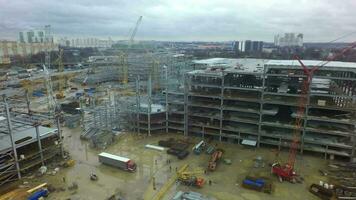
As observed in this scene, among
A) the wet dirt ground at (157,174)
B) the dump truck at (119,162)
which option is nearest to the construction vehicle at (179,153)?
the wet dirt ground at (157,174)

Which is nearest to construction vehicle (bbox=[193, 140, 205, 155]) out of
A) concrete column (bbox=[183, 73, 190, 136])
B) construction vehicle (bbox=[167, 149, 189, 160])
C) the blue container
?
construction vehicle (bbox=[167, 149, 189, 160])

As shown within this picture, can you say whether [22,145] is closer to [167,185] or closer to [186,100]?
[167,185]

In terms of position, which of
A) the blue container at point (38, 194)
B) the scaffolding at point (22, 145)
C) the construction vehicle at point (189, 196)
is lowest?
the blue container at point (38, 194)

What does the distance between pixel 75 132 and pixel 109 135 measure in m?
11.3

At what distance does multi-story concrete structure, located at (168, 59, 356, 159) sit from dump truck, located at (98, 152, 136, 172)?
16817mm

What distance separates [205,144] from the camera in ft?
164

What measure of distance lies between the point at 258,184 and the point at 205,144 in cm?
1612

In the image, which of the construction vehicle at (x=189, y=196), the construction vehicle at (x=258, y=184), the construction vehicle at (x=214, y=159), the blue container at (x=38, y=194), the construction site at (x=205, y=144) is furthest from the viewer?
the construction vehicle at (x=214, y=159)

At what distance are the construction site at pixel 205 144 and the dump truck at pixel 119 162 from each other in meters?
0.23

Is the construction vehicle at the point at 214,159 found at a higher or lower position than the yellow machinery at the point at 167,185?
higher

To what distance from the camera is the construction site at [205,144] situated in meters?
35.6

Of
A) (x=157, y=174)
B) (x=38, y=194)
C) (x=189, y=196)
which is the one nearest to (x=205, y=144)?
(x=157, y=174)

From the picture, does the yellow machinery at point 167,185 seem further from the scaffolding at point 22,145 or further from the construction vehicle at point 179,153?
the scaffolding at point 22,145

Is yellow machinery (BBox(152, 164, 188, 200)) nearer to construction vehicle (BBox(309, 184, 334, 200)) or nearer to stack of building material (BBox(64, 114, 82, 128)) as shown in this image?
construction vehicle (BBox(309, 184, 334, 200))
